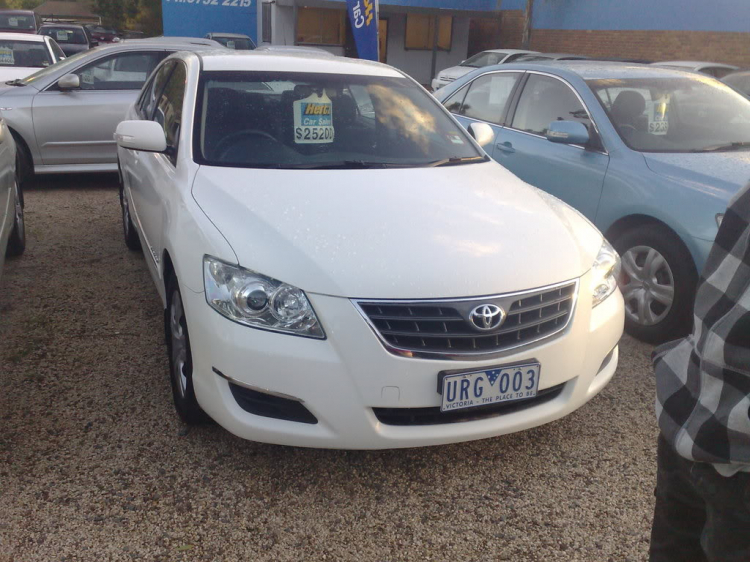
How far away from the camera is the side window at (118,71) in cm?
704

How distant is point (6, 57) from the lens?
9828 mm

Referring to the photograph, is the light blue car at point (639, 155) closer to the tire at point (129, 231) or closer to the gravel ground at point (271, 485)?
the gravel ground at point (271, 485)

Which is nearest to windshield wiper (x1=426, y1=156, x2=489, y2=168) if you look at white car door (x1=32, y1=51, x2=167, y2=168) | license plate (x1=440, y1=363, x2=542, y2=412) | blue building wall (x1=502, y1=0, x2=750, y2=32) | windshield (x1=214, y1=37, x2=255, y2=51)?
license plate (x1=440, y1=363, x2=542, y2=412)

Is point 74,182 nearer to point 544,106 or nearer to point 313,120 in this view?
point 313,120

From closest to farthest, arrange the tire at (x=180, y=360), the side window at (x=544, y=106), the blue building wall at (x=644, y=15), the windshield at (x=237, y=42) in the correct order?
the tire at (x=180, y=360), the side window at (x=544, y=106), the blue building wall at (x=644, y=15), the windshield at (x=237, y=42)

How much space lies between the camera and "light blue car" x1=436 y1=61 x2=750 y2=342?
12.2 ft

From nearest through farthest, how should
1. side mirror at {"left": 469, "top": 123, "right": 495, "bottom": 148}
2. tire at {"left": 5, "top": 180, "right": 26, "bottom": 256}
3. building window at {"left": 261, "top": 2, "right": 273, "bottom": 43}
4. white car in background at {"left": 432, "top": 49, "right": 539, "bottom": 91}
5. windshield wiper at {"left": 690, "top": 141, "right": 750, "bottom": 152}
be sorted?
side mirror at {"left": 469, "top": 123, "right": 495, "bottom": 148} → windshield wiper at {"left": 690, "top": 141, "right": 750, "bottom": 152} → tire at {"left": 5, "top": 180, "right": 26, "bottom": 256} → white car in background at {"left": 432, "top": 49, "right": 539, "bottom": 91} → building window at {"left": 261, "top": 2, "right": 273, "bottom": 43}

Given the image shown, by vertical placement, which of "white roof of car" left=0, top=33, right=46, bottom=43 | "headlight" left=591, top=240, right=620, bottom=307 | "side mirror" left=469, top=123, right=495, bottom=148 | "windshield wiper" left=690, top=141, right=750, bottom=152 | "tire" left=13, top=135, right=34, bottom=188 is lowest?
"tire" left=13, top=135, right=34, bottom=188

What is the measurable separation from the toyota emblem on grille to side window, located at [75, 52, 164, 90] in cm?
598

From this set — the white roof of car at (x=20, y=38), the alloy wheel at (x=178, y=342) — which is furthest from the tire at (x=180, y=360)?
the white roof of car at (x=20, y=38)

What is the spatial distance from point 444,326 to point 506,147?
3117 mm

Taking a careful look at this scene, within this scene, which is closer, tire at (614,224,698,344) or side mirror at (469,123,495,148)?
tire at (614,224,698,344)

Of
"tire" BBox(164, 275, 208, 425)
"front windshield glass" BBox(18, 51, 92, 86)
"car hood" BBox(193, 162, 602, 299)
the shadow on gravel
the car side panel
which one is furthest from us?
the shadow on gravel

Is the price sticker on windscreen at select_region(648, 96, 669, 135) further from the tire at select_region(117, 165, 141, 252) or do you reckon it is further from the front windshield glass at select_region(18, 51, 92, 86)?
the front windshield glass at select_region(18, 51, 92, 86)
